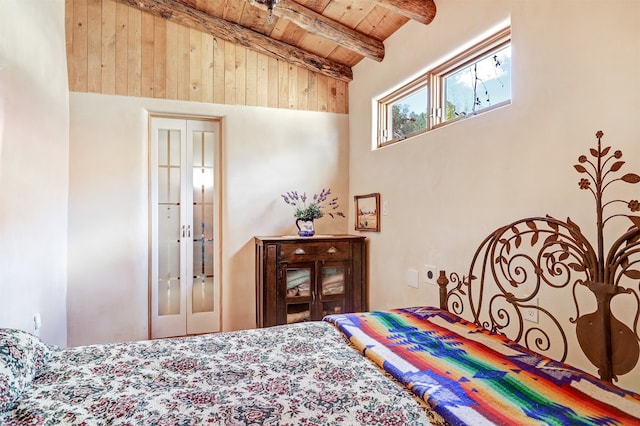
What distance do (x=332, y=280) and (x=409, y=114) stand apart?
1.57 m

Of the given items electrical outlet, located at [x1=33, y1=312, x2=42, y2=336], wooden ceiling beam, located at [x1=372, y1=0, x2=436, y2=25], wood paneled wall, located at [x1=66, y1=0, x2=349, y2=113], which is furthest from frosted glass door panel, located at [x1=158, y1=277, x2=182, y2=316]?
wooden ceiling beam, located at [x1=372, y1=0, x2=436, y2=25]

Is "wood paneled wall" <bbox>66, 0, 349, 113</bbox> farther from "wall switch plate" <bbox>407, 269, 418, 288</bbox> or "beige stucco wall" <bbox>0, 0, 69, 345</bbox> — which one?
"wall switch plate" <bbox>407, 269, 418, 288</bbox>

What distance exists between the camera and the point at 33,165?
2402 millimetres

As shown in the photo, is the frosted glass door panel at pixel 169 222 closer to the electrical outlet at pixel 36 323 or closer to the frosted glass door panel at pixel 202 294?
the frosted glass door panel at pixel 202 294

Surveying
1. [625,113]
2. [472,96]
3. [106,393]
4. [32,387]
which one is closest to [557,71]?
[625,113]

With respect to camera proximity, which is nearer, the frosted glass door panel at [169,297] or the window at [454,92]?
the window at [454,92]

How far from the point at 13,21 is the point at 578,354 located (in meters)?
3.36

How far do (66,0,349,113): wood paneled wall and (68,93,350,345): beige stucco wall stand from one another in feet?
0.38

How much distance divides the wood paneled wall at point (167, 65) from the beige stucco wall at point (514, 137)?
108 centimetres

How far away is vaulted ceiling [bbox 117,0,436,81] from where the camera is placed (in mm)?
2807

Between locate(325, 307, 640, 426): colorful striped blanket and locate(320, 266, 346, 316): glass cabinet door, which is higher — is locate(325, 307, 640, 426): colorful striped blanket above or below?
above

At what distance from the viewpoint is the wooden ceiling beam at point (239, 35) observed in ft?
10.6

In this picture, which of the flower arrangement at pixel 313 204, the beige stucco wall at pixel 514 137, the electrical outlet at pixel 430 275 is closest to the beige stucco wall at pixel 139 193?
the flower arrangement at pixel 313 204

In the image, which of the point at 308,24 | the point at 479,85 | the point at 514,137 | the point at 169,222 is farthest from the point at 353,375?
the point at 169,222
